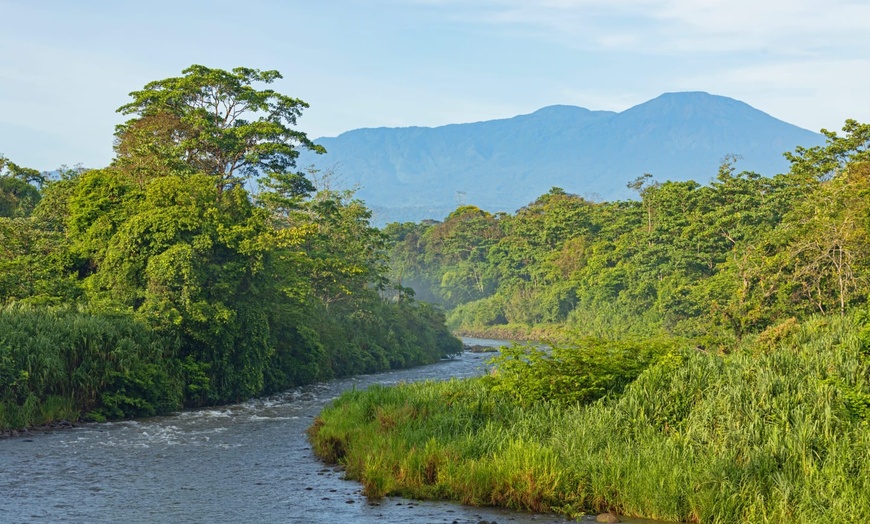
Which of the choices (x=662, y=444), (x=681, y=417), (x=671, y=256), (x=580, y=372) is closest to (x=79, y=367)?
(x=580, y=372)

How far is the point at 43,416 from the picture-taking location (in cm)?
2783

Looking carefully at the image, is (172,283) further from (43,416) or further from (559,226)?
(559,226)

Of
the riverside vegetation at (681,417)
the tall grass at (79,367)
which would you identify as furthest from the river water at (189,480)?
the tall grass at (79,367)

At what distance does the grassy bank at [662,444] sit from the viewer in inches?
632

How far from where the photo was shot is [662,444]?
18.4 meters

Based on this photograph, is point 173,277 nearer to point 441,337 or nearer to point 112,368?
point 112,368

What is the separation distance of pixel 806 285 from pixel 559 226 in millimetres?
57512

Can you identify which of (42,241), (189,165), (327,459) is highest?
(189,165)

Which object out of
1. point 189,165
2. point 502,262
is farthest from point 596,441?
point 502,262

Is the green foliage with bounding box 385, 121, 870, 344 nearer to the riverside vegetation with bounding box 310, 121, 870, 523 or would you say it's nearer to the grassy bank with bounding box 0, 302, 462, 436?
the riverside vegetation with bounding box 310, 121, 870, 523

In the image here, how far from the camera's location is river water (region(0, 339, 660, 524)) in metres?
17.7

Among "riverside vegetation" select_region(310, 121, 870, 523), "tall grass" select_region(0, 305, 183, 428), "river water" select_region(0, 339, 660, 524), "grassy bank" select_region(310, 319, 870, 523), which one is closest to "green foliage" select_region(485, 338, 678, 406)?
"riverside vegetation" select_region(310, 121, 870, 523)

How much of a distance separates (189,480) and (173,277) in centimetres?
1492

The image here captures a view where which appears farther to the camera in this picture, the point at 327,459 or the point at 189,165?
the point at 189,165
